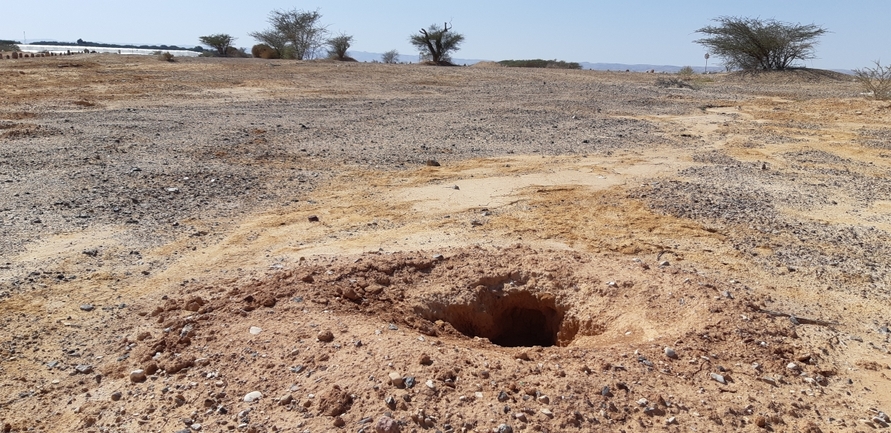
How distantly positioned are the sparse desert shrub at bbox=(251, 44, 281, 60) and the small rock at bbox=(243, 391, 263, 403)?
108 ft

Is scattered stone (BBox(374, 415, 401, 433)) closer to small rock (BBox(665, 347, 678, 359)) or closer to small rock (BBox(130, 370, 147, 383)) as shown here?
small rock (BBox(130, 370, 147, 383))

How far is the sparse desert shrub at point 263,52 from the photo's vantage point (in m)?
33.7

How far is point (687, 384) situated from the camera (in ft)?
10.3

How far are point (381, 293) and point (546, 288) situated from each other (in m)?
1.10

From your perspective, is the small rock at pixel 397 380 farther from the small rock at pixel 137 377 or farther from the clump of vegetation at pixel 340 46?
the clump of vegetation at pixel 340 46

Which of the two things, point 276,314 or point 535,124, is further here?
point 535,124

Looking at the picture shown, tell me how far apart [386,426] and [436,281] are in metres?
1.72

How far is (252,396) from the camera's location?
3016 millimetres

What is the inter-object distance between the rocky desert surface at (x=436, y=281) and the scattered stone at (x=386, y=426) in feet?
0.04

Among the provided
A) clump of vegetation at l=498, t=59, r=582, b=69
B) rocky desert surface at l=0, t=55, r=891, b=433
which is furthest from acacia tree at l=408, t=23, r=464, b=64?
rocky desert surface at l=0, t=55, r=891, b=433

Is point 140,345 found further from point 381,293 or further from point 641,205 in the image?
point 641,205

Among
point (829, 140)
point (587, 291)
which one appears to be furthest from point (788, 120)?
point (587, 291)

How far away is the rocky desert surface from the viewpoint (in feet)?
9.87

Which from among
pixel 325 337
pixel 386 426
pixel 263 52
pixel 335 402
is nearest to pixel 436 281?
pixel 325 337
